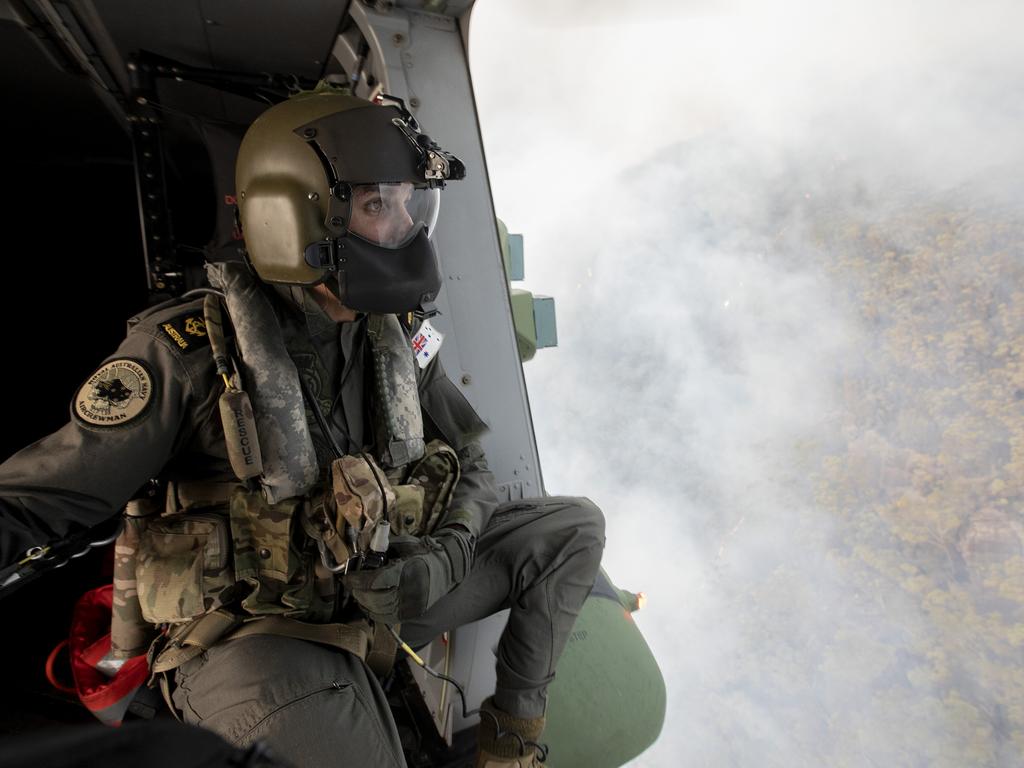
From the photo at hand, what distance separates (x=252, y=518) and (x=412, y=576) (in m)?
0.30

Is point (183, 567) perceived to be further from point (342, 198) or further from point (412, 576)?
point (342, 198)

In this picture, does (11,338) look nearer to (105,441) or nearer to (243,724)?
(105,441)

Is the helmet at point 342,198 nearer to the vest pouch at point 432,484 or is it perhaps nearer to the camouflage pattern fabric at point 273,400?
the camouflage pattern fabric at point 273,400

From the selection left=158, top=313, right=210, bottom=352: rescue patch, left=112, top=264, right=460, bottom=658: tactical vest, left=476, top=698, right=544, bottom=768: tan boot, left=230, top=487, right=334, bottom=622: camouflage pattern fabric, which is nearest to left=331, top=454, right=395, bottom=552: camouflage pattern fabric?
left=112, top=264, right=460, bottom=658: tactical vest

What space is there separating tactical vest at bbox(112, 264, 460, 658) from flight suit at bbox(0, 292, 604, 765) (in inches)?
2.3

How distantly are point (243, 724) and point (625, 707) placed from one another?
0.93 m

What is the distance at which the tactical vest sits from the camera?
1.08m

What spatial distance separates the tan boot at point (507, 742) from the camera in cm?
131

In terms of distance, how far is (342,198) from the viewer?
115cm

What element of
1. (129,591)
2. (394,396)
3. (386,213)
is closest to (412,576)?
(394,396)

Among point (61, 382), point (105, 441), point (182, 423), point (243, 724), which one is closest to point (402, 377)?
point (182, 423)

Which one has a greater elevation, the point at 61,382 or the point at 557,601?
the point at 61,382

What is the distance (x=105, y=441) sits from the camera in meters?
0.98

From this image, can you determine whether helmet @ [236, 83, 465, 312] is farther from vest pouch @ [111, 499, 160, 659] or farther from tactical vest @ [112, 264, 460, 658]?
vest pouch @ [111, 499, 160, 659]
